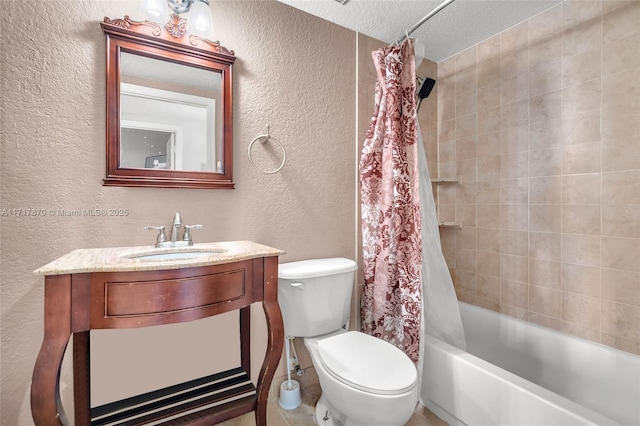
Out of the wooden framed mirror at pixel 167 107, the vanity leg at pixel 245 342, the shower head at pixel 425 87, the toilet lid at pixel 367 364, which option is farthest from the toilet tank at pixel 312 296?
the shower head at pixel 425 87

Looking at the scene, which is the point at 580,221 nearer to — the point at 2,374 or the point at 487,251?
the point at 487,251

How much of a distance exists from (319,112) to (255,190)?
66 cm

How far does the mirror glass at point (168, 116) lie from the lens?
134cm

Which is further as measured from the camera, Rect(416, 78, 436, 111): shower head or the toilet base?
Rect(416, 78, 436, 111): shower head

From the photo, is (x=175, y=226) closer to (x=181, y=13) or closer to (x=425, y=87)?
(x=181, y=13)

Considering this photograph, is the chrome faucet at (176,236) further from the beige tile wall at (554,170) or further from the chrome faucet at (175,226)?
the beige tile wall at (554,170)

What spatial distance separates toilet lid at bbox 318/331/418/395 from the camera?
1.12 metres

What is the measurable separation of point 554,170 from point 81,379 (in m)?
2.68

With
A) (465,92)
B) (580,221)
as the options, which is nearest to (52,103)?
(465,92)

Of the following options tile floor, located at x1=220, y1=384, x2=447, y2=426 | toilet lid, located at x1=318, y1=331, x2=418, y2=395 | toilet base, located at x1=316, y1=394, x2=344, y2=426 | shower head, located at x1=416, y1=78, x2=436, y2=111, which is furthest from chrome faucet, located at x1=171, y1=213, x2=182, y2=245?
shower head, located at x1=416, y1=78, x2=436, y2=111

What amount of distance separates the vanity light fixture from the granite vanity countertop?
1038 millimetres

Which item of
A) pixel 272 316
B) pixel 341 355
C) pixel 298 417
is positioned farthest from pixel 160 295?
pixel 298 417

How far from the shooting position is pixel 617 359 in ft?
4.66

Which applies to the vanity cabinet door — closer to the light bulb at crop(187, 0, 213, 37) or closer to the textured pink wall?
the textured pink wall
